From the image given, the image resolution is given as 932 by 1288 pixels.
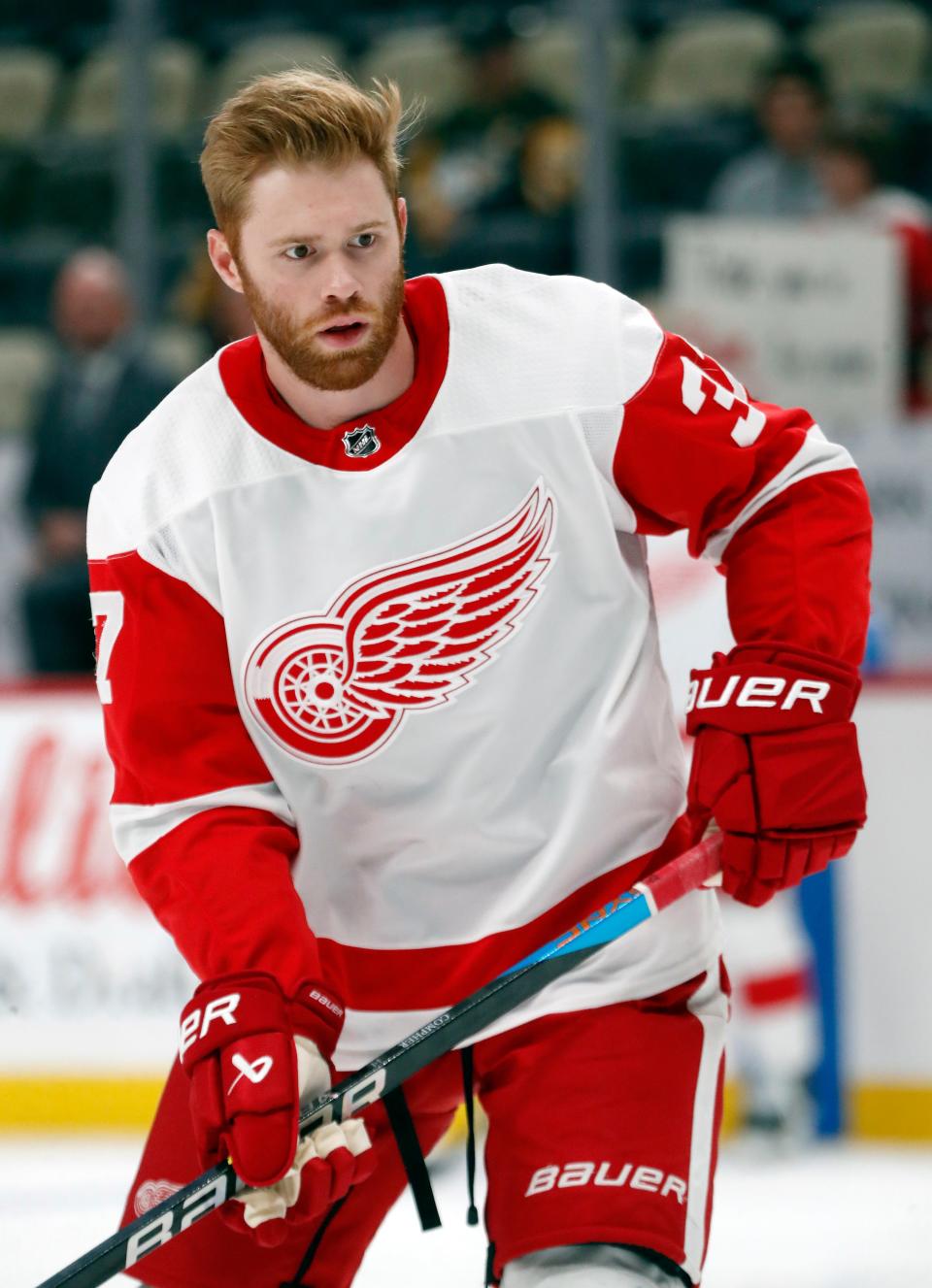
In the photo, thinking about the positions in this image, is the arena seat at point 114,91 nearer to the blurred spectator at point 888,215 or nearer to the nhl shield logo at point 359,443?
the blurred spectator at point 888,215

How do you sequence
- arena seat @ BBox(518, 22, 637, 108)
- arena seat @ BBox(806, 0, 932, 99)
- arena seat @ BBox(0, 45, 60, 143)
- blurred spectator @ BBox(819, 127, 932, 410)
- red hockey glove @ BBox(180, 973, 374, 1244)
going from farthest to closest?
arena seat @ BBox(0, 45, 60, 143)
arena seat @ BBox(518, 22, 637, 108)
arena seat @ BBox(806, 0, 932, 99)
blurred spectator @ BBox(819, 127, 932, 410)
red hockey glove @ BBox(180, 973, 374, 1244)

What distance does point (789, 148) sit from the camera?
4922 mm

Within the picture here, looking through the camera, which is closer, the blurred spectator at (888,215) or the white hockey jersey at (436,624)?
the white hockey jersey at (436,624)

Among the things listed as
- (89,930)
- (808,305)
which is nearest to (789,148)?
(808,305)

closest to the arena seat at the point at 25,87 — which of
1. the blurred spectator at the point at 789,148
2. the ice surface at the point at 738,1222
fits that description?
the blurred spectator at the point at 789,148

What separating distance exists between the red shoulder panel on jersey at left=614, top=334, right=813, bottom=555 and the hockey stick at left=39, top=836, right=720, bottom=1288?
0.31 m

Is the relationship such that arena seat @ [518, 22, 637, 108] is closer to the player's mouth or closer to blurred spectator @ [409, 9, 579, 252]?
blurred spectator @ [409, 9, 579, 252]

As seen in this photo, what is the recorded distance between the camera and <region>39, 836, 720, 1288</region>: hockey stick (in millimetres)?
1731

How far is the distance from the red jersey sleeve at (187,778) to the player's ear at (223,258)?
0.93 feet

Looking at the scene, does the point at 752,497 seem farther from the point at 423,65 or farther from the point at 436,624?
the point at 423,65

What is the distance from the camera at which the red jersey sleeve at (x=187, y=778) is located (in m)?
1.82

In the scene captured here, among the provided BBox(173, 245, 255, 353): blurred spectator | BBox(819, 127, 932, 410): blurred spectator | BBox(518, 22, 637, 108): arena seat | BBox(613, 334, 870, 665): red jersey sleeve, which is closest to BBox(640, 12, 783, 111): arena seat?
BBox(518, 22, 637, 108): arena seat

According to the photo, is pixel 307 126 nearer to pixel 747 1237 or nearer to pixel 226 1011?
pixel 226 1011

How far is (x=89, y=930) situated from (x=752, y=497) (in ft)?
7.36
